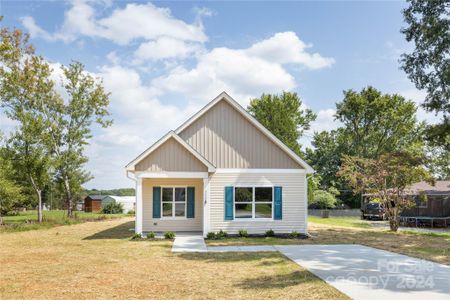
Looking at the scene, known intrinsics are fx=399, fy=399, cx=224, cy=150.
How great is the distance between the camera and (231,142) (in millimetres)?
18938

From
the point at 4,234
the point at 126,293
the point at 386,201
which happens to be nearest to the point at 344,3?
the point at 386,201

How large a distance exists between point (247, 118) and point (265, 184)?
3266mm

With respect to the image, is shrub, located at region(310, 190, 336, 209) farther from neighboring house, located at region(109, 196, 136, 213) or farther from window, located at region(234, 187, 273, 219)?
neighboring house, located at region(109, 196, 136, 213)

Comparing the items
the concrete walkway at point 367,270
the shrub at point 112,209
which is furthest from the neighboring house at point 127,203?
the concrete walkway at point 367,270

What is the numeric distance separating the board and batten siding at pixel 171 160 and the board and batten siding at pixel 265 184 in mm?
1160

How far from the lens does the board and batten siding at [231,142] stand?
18734 millimetres

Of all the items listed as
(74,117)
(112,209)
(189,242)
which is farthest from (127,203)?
(189,242)

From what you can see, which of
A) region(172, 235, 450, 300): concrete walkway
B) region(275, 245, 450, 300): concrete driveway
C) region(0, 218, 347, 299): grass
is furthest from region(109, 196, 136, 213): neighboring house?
region(275, 245, 450, 300): concrete driveway

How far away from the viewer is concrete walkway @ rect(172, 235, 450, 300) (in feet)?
25.7

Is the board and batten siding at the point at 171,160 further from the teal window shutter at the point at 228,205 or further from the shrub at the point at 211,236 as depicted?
the shrub at the point at 211,236

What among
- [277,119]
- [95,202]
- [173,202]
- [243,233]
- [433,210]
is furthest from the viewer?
[95,202]

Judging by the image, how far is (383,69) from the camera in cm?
2644

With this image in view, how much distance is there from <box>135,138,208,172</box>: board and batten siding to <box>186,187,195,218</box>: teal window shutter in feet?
8.01

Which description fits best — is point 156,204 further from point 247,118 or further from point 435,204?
point 435,204
